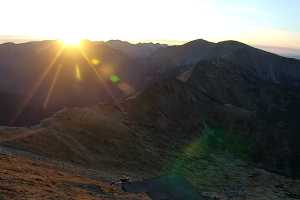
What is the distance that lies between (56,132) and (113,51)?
416 ft

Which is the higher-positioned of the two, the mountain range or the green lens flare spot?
the mountain range

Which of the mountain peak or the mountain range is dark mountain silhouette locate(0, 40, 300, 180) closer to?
the mountain range

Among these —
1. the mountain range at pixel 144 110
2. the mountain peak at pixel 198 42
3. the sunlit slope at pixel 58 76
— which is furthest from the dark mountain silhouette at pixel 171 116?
the mountain peak at pixel 198 42

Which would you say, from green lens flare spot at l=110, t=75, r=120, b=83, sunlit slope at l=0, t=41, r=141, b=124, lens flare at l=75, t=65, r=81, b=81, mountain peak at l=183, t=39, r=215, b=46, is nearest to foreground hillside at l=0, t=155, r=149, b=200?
sunlit slope at l=0, t=41, r=141, b=124

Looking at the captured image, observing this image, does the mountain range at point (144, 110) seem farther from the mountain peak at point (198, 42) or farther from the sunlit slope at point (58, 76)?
the mountain peak at point (198, 42)

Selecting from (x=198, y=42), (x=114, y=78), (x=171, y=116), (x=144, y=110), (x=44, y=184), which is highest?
(x=198, y=42)

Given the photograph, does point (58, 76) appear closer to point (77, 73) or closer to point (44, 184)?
point (77, 73)

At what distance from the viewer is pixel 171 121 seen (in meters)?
57.6

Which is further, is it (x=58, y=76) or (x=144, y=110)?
(x=58, y=76)

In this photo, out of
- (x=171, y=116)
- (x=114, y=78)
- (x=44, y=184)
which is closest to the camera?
(x=44, y=184)

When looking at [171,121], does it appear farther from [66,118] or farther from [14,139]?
[14,139]

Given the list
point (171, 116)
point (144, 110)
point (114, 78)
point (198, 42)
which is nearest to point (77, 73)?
point (114, 78)

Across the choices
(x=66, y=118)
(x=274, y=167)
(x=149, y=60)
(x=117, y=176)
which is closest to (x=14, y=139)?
(x=117, y=176)

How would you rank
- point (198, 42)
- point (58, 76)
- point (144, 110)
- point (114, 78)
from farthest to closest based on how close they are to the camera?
point (198, 42) < point (114, 78) < point (58, 76) < point (144, 110)
